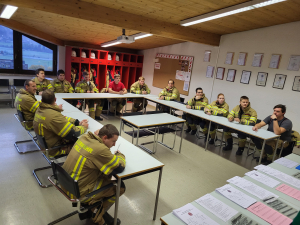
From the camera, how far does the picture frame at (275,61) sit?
15.8 feet

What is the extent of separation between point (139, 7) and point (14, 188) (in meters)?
3.69

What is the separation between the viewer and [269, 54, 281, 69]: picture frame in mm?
4809

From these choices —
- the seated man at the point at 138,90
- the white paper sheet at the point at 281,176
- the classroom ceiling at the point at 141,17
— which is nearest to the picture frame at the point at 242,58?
the classroom ceiling at the point at 141,17

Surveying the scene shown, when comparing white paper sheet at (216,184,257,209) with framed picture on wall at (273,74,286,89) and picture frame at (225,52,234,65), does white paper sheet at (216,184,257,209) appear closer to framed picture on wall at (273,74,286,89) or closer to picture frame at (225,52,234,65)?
framed picture on wall at (273,74,286,89)

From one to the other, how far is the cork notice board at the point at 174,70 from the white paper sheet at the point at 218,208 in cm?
568

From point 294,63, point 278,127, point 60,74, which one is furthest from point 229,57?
point 60,74

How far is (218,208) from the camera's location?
154cm

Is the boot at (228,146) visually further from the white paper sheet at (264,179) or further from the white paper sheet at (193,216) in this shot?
the white paper sheet at (193,216)

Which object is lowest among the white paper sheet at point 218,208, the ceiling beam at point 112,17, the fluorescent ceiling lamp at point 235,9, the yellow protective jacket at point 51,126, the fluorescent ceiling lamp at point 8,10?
the white paper sheet at point 218,208

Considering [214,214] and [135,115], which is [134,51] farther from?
[214,214]

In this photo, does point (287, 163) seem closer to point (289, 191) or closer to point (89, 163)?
point (289, 191)

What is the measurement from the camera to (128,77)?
8625 millimetres

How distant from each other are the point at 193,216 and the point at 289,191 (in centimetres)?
108

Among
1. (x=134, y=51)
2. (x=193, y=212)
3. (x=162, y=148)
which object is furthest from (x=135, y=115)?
(x=134, y=51)
